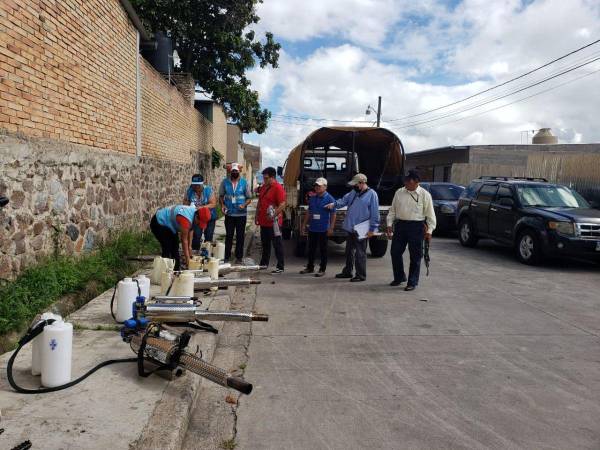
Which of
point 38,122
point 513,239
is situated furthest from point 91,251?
point 513,239

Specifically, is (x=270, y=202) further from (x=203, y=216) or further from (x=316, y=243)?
(x=203, y=216)

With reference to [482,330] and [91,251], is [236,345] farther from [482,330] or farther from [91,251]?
[91,251]

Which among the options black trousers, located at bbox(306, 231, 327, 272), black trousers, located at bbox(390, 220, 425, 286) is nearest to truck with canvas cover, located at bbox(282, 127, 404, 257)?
black trousers, located at bbox(306, 231, 327, 272)

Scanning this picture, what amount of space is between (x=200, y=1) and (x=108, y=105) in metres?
15.2

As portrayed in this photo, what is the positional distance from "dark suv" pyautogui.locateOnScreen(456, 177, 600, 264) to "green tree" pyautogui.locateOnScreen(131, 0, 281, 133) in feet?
46.4

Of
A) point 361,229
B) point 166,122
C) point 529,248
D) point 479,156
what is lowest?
point 529,248

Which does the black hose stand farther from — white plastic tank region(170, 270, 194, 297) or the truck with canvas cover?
the truck with canvas cover

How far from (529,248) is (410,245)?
13.2 feet

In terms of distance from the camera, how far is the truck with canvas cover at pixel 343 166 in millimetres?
10859

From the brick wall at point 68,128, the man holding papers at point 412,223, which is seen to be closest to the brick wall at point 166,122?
the brick wall at point 68,128

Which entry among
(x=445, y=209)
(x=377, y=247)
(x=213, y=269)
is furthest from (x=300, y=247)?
(x=445, y=209)

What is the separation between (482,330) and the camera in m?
5.91

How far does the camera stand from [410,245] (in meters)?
8.05

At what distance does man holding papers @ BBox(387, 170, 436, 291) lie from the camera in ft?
26.2
